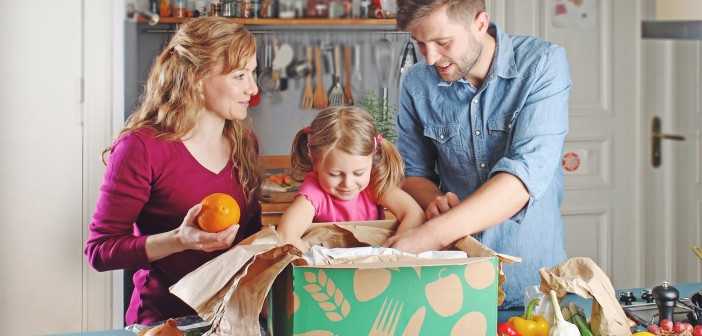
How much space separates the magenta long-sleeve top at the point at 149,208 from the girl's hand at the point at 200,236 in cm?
19

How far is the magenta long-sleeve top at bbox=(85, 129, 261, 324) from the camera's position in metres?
1.67

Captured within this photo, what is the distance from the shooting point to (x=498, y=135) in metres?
1.86

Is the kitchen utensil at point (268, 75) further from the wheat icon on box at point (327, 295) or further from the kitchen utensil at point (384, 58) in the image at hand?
the wheat icon on box at point (327, 295)

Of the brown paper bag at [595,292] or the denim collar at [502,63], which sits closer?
the brown paper bag at [595,292]

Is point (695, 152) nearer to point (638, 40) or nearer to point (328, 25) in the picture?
point (638, 40)

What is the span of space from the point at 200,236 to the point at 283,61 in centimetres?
233

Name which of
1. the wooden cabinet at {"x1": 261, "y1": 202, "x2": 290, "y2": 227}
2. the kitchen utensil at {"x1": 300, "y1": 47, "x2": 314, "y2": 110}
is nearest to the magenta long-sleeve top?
the wooden cabinet at {"x1": 261, "y1": 202, "x2": 290, "y2": 227}

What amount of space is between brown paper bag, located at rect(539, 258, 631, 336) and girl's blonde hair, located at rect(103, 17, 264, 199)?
0.78 m

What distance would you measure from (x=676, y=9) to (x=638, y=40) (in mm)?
205

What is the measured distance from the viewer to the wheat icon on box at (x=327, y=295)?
1.17m

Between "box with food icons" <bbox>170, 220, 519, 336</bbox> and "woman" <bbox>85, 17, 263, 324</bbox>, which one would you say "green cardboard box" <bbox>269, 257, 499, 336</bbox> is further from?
"woman" <bbox>85, 17, 263, 324</bbox>

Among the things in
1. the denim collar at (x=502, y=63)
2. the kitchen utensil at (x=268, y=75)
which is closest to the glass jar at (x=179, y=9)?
the kitchen utensil at (x=268, y=75)

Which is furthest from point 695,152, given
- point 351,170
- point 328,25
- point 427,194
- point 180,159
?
point 180,159

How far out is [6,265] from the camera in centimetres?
304
